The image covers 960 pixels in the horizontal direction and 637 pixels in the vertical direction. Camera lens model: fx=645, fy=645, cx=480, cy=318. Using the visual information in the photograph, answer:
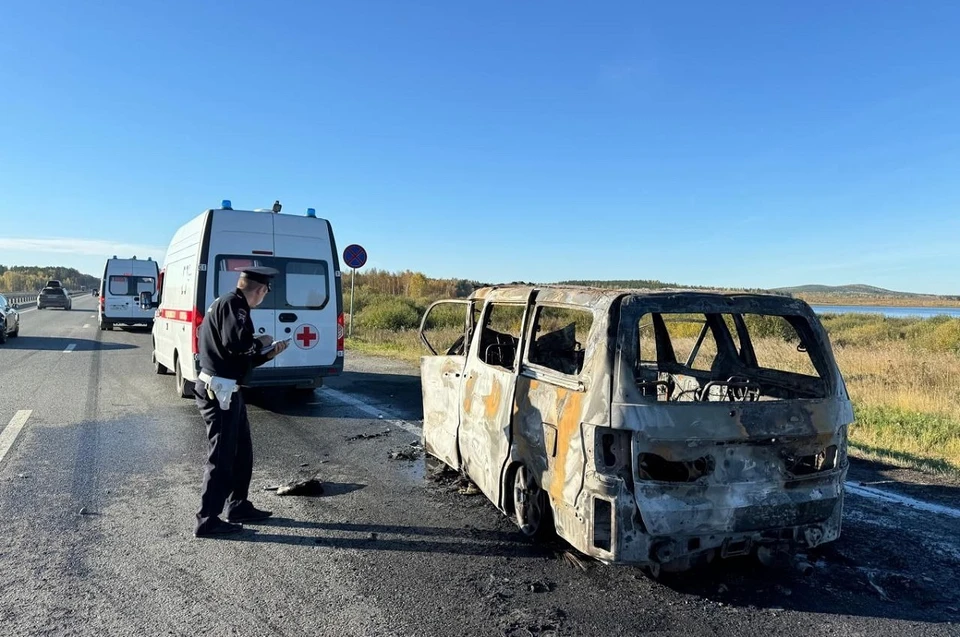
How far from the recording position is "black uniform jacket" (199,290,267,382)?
172 inches

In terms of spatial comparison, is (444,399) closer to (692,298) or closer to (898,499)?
(692,298)

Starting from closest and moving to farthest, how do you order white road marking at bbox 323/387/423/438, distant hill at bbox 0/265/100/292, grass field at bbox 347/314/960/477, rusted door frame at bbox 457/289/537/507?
1. rusted door frame at bbox 457/289/537/507
2. grass field at bbox 347/314/960/477
3. white road marking at bbox 323/387/423/438
4. distant hill at bbox 0/265/100/292

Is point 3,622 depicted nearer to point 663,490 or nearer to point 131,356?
point 663,490

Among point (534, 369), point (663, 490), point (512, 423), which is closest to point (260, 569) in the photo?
point (512, 423)

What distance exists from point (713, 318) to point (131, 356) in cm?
1415

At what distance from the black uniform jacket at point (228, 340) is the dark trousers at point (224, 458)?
17cm

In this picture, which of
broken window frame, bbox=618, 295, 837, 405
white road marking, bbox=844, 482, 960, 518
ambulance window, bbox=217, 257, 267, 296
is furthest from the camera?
ambulance window, bbox=217, 257, 267, 296

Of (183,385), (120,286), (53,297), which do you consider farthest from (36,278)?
(183,385)

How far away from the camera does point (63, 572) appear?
3686 mm

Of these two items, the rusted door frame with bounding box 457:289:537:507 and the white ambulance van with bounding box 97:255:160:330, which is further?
the white ambulance van with bounding box 97:255:160:330

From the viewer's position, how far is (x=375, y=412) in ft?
28.6

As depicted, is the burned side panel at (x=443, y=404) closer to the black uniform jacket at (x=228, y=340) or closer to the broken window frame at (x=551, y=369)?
the broken window frame at (x=551, y=369)

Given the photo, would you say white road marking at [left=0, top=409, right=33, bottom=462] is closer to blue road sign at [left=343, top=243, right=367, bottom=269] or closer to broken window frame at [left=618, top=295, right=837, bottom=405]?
broken window frame at [left=618, top=295, right=837, bottom=405]

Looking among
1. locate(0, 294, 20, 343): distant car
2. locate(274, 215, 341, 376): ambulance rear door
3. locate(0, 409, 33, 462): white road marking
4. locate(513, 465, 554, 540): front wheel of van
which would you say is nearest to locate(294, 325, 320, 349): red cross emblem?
locate(274, 215, 341, 376): ambulance rear door
